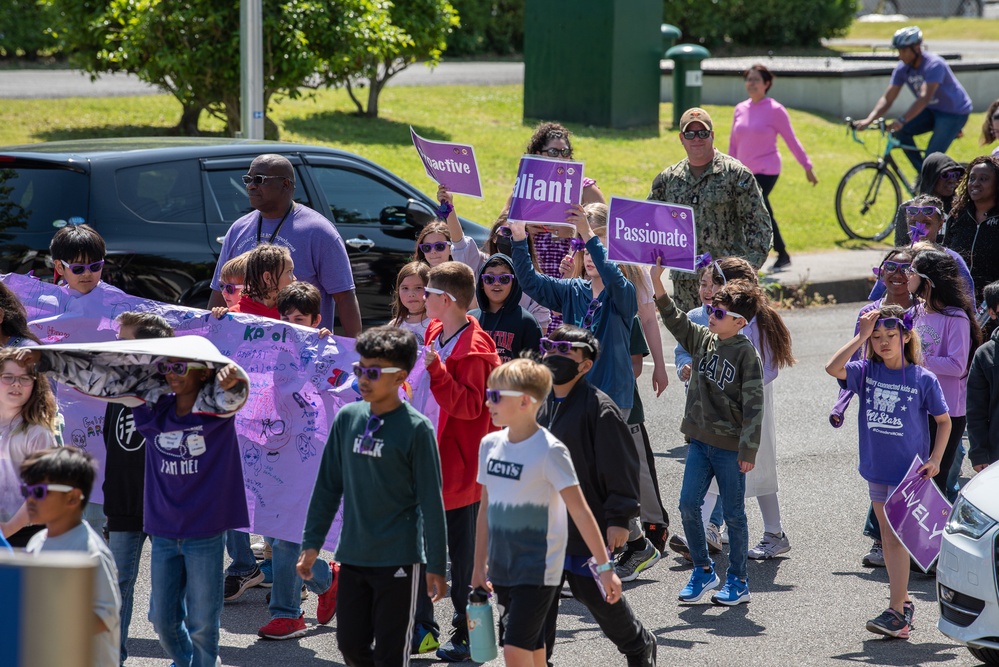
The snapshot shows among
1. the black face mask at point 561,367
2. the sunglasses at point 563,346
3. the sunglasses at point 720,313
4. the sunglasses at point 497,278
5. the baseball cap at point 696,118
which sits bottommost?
the black face mask at point 561,367

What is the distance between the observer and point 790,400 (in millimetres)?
9953

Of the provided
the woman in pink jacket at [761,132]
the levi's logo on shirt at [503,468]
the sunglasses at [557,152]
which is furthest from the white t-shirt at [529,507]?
the woman in pink jacket at [761,132]

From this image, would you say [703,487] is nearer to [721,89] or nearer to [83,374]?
[83,374]

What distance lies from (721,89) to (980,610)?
17.4 m

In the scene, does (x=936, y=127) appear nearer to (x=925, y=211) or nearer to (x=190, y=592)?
(x=925, y=211)

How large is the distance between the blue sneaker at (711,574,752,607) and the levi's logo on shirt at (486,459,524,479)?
1.94 meters

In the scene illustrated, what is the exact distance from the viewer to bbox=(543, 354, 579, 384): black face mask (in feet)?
17.0

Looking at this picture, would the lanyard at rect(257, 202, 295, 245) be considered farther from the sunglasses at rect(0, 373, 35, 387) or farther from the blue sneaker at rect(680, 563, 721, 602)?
the blue sneaker at rect(680, 563, 721, 602)

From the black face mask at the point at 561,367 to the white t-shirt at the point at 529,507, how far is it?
1.41 feet

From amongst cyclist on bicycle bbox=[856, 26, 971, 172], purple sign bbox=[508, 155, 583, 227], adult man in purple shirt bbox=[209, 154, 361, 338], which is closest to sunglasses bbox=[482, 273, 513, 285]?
purple sign bbox=[508, 155, 583, 227]

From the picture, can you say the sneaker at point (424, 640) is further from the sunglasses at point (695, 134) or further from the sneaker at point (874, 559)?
the sunglasses at point (695, 134)

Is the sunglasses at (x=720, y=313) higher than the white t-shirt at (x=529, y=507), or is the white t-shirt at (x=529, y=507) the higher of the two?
the sunglasses at (x=720, y=313)

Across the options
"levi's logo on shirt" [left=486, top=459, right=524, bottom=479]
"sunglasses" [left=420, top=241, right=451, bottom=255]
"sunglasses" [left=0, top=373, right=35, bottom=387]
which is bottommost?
"levi's logo on shirt" [left=486, top=459, right=524, bottom=479]

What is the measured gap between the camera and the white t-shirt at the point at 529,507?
4.73 metres
